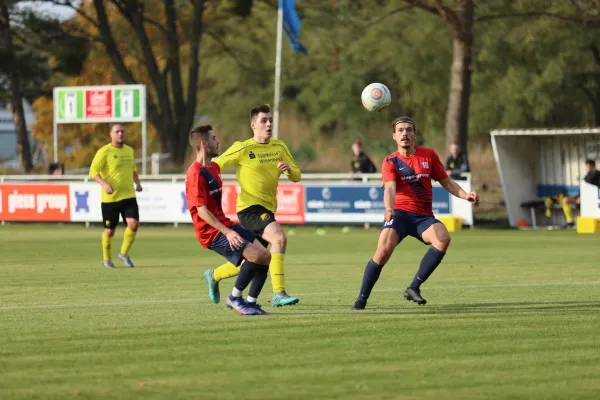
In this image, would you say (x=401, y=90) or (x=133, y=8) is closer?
(x=133, y=8)

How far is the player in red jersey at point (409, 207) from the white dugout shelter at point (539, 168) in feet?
60.0

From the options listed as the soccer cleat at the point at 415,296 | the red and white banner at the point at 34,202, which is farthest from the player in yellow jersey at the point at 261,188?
the red and white banner at the point at 34,202

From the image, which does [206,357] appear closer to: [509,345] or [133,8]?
[509,345]

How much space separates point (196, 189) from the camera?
11383mm

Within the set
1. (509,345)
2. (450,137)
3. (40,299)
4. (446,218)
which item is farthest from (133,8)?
(509,345)

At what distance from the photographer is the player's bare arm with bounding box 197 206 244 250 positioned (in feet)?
36.6

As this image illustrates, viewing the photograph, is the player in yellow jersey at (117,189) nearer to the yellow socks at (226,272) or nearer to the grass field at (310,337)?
the grass field at (310,337)

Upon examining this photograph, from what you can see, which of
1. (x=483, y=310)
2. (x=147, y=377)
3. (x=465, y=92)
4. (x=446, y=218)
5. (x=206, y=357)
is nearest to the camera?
(x=147, y=377)

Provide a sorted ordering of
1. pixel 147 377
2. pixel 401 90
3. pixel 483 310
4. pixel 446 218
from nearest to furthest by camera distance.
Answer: pixel 147 377
pixel 483 310
pixel 446 218
pixel 401 90

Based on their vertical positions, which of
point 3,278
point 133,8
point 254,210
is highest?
point 133,8

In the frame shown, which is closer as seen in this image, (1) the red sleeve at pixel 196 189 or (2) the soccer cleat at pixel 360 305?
(1) the red sleeve at pixel 196 189

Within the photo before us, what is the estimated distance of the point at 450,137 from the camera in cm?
3631

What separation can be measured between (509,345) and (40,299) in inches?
239

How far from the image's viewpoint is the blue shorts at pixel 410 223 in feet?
40.0
